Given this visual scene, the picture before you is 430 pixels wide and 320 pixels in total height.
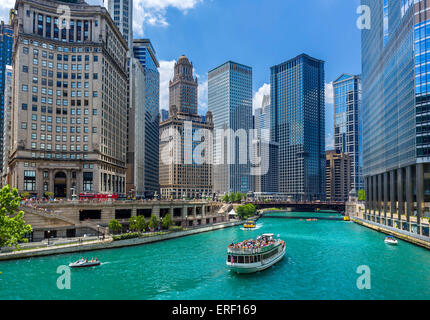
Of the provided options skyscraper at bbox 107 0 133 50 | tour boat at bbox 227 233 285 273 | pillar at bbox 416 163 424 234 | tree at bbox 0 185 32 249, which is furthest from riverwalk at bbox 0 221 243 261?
skyscraper at bbox 107 0 133 50

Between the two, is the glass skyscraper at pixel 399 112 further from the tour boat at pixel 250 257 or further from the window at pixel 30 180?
the window at pixel 30 180

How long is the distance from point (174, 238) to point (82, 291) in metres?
51.8

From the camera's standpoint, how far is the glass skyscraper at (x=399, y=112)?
315 feet

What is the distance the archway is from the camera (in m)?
113

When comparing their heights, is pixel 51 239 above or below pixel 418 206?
below

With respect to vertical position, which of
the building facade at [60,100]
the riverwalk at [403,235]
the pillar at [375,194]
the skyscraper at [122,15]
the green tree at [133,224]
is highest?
the skyscraper at [122,15]

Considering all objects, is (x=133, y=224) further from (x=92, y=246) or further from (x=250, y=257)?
(x=250, y=257)

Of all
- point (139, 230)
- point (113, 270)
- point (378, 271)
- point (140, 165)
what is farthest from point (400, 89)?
point (140, 165)

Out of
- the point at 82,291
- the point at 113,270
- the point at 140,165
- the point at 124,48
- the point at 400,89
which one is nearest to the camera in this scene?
the point at 82,291

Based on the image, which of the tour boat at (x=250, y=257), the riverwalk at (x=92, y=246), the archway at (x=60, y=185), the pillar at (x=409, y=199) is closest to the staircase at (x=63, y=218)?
the riverwalk at (x=92, y=246)

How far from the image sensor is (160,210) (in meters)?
118

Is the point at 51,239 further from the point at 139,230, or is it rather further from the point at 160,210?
the point at 160,210

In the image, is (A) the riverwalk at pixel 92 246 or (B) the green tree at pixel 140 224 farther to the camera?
(B) the green tree at pixel 140 224

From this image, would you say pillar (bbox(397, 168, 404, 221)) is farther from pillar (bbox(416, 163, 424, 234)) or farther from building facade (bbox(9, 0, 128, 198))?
building facade (bbox(9, 0, 128, 198))
